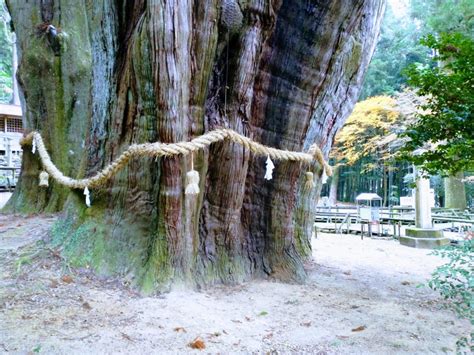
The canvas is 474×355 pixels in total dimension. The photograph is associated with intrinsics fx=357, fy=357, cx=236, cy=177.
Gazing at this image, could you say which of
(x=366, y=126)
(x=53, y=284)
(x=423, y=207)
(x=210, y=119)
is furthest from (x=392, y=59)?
(x=53, y=284)

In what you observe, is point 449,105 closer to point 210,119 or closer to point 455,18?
point 210,119

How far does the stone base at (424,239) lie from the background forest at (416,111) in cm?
149

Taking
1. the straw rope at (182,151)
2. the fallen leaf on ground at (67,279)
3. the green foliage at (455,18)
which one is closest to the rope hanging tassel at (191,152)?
the straw rope at (182,151)

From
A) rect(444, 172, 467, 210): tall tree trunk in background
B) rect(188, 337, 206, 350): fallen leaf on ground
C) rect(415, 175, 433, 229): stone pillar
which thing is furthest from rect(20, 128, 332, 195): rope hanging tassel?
rect(444, 172, 467, 210): tall tree trunk in background

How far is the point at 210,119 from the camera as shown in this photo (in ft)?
9.38

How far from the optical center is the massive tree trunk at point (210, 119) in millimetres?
2543

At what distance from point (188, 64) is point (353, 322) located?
2.05 m

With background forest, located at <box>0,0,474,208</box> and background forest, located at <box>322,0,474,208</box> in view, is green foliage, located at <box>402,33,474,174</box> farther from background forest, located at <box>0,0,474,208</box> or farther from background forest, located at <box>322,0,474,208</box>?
background forest, located at <box>0,0,474,208</box>

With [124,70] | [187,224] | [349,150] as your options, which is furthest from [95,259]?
[349,150]

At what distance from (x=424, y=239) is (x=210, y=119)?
5.96 meters

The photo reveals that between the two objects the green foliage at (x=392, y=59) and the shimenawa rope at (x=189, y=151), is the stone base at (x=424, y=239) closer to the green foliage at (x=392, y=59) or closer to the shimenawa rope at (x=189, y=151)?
the shimenawa rope at (x=189, y=151)

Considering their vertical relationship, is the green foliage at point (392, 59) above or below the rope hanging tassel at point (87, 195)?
above

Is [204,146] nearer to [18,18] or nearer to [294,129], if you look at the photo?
[294,129]

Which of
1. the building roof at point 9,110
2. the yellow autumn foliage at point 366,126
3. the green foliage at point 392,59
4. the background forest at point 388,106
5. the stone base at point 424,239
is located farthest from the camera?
the green foliage at point 392,59
